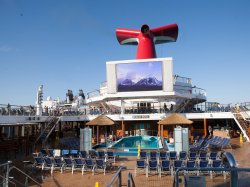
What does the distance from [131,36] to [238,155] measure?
2180 cm

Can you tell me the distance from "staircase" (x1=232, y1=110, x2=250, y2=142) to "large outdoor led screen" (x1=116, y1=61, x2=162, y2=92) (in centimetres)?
705

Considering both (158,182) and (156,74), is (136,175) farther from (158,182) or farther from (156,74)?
(156,74)

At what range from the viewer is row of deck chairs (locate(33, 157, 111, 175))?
11344 mm

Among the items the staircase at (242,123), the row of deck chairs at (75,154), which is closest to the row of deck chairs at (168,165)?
the row of deck chairs at (75,154)

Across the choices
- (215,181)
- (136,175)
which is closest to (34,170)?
(136,175)

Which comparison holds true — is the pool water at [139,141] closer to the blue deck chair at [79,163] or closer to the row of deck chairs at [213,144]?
the row of deck chairs at [213,144]

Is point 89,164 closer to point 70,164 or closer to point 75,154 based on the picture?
point 70,164

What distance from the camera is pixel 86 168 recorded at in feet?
38.1

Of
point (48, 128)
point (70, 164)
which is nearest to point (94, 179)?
point (70, 164)

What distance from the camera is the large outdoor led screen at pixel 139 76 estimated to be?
25.6 m

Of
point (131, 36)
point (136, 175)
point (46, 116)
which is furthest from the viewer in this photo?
point (131, 36)

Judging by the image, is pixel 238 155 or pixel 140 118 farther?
pixel 140 118

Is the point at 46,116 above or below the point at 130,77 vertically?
below

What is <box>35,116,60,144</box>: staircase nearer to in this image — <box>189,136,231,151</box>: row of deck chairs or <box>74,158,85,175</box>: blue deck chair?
<box>74,158,85,175</box>: blue deck chair
